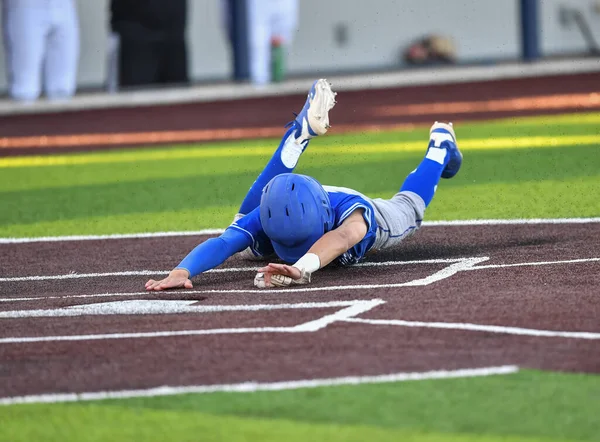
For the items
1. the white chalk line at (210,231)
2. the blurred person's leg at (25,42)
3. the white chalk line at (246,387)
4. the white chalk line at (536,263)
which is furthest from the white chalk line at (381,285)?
the blurred person's leg at (25,42)

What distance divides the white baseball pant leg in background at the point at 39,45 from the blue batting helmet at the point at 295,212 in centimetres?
1400

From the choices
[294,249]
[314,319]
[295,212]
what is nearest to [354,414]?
[314,319]

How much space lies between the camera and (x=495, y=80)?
22.9 m

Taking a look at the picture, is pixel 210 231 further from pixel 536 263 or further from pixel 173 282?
pixel 536 263

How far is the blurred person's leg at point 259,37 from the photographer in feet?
72.8

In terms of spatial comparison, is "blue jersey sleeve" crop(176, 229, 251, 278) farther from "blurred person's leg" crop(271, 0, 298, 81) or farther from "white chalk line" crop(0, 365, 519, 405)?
"blurred person's leg" crop(271, 0, 298, 81)

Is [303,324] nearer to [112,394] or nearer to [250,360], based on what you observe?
[250,360]

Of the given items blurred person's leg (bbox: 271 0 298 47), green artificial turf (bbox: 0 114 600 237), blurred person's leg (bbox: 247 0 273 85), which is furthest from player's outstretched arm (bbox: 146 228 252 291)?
blurred person's leg (bbox: 271 0 298 47)

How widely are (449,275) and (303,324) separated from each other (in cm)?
133

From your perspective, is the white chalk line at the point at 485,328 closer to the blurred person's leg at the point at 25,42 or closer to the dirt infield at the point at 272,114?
the dirt infield at the point at 272,114

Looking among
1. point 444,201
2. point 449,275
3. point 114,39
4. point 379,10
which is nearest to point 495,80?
point 379,10

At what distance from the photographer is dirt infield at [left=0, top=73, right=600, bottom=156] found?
16.5 meters

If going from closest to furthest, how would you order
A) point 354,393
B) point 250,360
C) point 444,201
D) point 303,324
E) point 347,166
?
point 354,393, point 250,360, point 303,324, point 444,201, point 347,166

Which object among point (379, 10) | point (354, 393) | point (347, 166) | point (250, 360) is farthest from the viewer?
point (379, 10)
